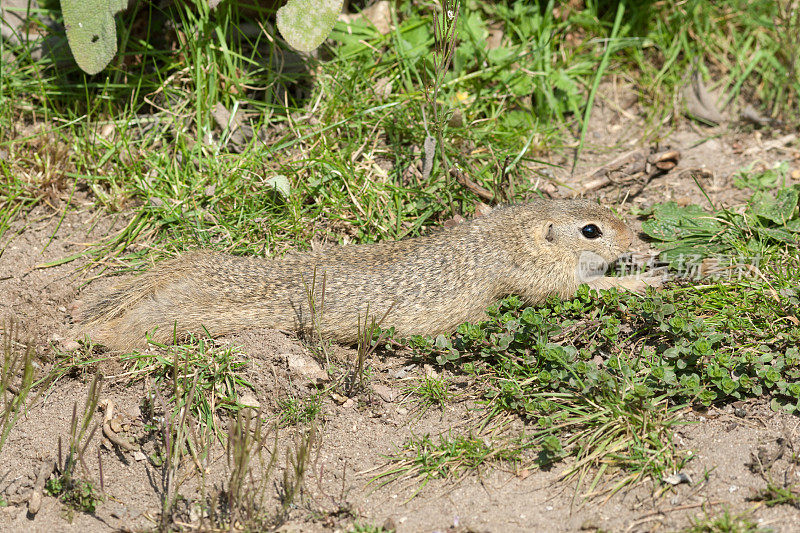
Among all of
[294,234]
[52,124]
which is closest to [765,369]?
[294,234]

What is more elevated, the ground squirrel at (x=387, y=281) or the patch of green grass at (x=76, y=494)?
the ground squirrel at (x=387, y=281)

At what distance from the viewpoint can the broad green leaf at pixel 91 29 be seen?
218 inches

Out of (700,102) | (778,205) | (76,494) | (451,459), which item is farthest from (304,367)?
(700,102)

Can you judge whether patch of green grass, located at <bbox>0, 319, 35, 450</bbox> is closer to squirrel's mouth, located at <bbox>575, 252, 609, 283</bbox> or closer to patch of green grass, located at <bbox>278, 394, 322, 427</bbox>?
patch of green grass, located at <bbox>278, 394, 322, 427</bbox>

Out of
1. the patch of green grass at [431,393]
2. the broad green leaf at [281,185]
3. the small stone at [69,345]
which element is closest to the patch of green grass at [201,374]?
the small stone at [69,345]

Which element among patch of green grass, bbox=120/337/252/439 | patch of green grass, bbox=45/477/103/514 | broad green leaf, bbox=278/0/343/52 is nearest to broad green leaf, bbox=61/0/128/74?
broad green leaf, bbox=278/0/343/52

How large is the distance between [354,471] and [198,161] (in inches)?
120

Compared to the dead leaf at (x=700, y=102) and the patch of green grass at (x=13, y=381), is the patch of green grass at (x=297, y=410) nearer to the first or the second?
the patch of green grass at (x=13, y=381)

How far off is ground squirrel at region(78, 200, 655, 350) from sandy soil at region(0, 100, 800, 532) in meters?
0.24

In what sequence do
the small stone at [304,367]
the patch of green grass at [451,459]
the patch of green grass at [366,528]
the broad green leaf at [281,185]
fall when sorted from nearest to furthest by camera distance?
the patch of green grass at [366,528] → the patch of green grass at [451,459] → the small stone at [304,367] → the broad green leaf at [281,185]

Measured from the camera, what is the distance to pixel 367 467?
14.0 feet

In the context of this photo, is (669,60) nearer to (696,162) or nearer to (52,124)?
(696,162)

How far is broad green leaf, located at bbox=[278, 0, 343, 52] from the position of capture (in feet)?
17.8

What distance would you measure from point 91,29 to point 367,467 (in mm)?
3870
